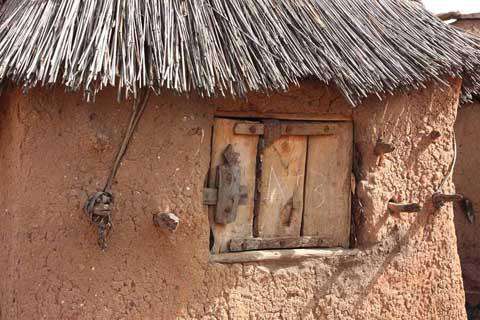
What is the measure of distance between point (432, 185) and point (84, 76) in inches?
103

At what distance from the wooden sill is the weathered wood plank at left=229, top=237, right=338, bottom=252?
4 centimetres

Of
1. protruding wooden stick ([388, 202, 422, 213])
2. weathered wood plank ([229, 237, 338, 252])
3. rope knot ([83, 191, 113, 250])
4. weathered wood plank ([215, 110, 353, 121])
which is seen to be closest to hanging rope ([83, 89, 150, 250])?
rope knot ([83, 191, 113, 250])

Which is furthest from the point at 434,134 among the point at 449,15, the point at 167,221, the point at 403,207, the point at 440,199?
the point at 449,15

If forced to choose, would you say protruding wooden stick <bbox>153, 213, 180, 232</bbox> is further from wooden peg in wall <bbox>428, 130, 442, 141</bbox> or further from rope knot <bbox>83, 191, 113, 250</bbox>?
wooden peg in wall <bbox>428, 130, 442, 141</bbox>

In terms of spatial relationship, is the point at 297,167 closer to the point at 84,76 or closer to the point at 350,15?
the point at 350,15

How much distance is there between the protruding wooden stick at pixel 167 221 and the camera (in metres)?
3.73

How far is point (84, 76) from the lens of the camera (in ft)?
11.0

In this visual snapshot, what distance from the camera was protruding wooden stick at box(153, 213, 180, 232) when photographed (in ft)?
12.2

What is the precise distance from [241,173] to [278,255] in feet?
1.81

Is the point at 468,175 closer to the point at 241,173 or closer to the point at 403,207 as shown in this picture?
the point at 403,207

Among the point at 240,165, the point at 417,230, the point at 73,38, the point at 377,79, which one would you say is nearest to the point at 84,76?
the point at 73,38

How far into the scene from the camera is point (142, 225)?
150 inches

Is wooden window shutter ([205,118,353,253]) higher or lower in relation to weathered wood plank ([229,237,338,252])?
higher

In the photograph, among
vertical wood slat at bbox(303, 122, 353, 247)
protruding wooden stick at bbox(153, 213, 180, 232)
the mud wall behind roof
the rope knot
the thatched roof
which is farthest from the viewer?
the mud wall behind roof
